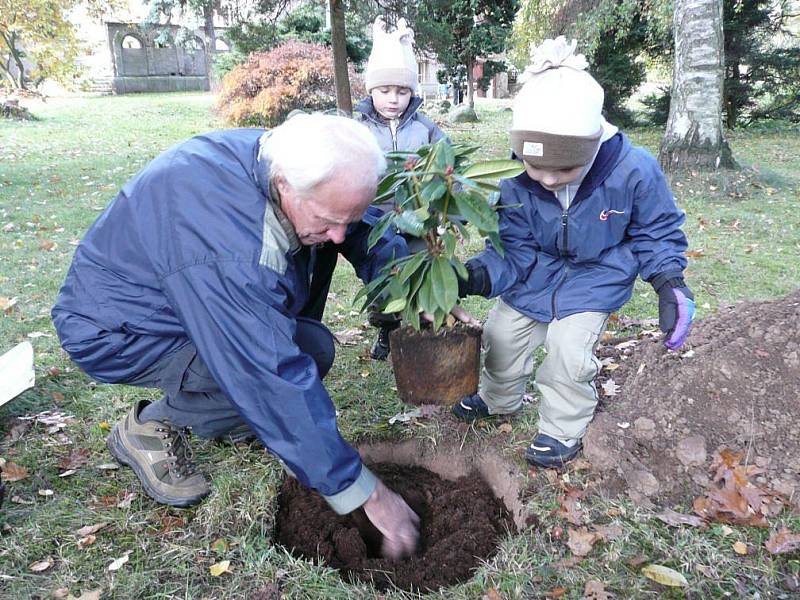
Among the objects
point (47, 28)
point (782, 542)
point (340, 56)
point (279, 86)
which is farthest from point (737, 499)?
point (47, 28)

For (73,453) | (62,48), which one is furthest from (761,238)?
(62,48)

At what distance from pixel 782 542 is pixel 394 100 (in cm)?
292

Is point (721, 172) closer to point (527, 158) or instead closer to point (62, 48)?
point (527, 158)

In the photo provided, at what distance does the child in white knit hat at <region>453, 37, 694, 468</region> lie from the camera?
2.25 meters

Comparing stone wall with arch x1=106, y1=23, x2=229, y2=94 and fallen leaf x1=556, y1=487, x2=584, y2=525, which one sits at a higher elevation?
stone wall with arch x1=106, y1=23, x2=229, y2=94

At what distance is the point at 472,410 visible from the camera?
2.90m

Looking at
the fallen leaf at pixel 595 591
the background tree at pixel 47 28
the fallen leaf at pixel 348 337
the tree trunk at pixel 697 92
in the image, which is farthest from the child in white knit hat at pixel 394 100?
the background tree at pixel 47 28

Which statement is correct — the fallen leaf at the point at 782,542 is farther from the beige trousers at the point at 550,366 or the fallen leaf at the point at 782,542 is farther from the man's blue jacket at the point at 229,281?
the man's blue jacket at the point at 229,281

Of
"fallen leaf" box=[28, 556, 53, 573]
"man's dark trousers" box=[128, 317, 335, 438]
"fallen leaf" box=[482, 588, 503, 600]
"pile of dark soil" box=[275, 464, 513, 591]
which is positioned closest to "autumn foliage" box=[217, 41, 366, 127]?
"man's dark trousers" box=[128, 317, 335, 438]

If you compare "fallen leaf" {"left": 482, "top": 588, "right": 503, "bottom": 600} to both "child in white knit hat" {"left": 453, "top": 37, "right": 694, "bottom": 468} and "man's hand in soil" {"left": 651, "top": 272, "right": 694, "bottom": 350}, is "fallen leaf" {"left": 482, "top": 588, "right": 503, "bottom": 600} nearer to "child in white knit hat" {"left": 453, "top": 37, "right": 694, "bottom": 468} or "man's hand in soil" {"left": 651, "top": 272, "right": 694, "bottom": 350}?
→ "child in white knit hat" {"left": 453, "top": 37, "right": 694, "bottom": 468}

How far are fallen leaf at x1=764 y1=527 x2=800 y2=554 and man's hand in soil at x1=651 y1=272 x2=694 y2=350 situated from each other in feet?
2.35

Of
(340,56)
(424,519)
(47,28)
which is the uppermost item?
(47,28)

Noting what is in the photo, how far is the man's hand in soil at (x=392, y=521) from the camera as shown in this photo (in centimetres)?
203

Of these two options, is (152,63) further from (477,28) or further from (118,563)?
(118,563)
